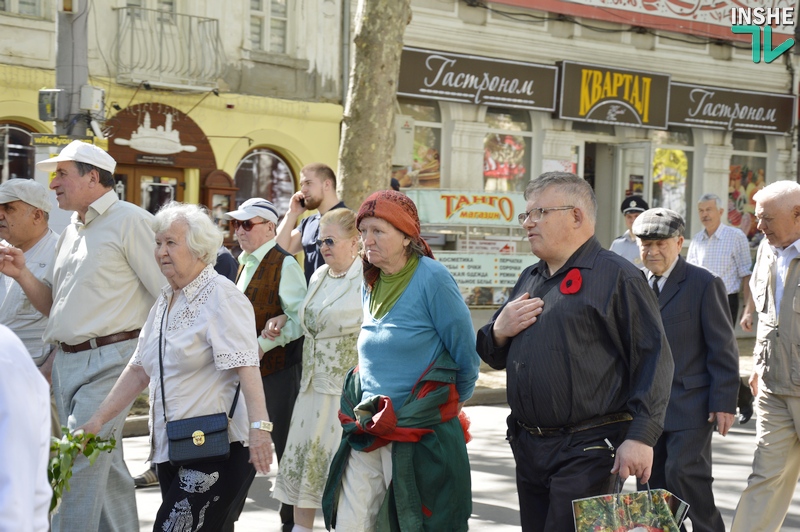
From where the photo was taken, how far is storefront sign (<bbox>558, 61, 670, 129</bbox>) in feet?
74.3

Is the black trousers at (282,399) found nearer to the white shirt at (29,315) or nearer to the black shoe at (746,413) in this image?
the white shirt at (29,315)

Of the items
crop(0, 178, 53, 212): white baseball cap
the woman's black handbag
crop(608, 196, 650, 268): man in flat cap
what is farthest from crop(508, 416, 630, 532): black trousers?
crop(608, 196, 650, 268): man in flat cap

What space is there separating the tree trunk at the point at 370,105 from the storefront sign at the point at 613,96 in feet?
35.2

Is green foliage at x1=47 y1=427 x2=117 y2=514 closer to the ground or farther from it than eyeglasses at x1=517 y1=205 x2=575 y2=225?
closer to the ground

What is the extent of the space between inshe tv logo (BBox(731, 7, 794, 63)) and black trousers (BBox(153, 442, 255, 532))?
2305 cm

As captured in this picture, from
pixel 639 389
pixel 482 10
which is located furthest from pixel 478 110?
pixel 639 389

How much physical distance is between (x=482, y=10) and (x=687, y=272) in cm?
1625

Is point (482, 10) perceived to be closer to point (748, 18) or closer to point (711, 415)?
point (748, 18)

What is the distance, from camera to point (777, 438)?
19.8 feet

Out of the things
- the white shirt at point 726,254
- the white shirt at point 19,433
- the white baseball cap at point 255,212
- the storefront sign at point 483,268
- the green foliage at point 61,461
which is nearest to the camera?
the white shirt at point 19,433

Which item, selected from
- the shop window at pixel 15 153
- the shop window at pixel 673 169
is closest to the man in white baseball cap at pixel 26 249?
the shop window at pixel 15 153

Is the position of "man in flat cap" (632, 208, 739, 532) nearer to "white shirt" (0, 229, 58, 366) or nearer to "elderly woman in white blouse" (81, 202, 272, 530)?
"elderly woman in white blouse" (81, 202, 272, 530)

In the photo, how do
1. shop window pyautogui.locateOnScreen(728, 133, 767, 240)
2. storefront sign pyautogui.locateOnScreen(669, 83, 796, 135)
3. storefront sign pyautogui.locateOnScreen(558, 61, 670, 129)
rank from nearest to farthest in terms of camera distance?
storefront sign pyautogui.locateOnScreen(558, 61, 670, 129)
storefront sign pyautogui.locateOnScreen(669, 83, 796, 135)
shop window pyautogui.locateOnScreen(728, 133, 767, 240)

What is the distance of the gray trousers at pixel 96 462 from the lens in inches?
213
